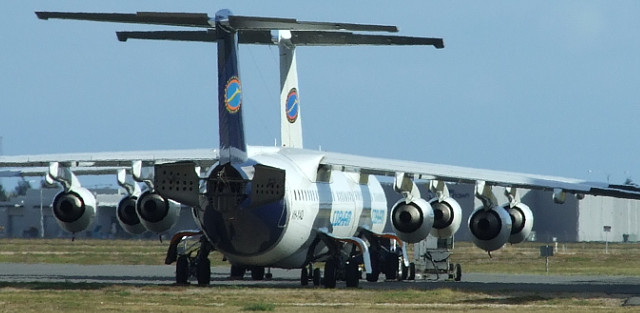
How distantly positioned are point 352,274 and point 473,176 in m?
3.76

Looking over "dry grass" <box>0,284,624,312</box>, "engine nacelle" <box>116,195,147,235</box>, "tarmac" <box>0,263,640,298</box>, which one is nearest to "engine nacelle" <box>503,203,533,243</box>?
"tarmac" <box>0,263,640,298</box>

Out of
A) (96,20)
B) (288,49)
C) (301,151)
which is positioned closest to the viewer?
(96,20)

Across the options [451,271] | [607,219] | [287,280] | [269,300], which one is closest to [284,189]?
[269,300]

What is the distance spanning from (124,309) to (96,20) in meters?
6.07

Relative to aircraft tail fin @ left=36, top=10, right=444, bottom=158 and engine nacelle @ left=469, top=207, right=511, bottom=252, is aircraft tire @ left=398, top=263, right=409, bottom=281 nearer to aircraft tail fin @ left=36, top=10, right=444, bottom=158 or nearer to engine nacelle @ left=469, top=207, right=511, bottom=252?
engine nacelle @ left=469, top=207, right=511, bottom=252

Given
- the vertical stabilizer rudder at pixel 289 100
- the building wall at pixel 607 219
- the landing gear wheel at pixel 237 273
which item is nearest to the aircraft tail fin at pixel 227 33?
the vertical stabilizer rudder at pixel 289 100

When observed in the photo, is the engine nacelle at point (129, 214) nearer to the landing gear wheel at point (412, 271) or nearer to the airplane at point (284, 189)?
the airplane at point (284, 189)

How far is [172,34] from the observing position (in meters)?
31.7

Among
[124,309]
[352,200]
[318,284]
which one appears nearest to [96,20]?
[124,309]

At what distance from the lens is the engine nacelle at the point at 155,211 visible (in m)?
31.6

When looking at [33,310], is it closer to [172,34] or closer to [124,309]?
[124,309]

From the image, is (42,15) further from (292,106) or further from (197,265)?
(292,106)

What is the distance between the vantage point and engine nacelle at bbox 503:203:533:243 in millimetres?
32188

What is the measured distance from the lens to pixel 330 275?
30484mm
